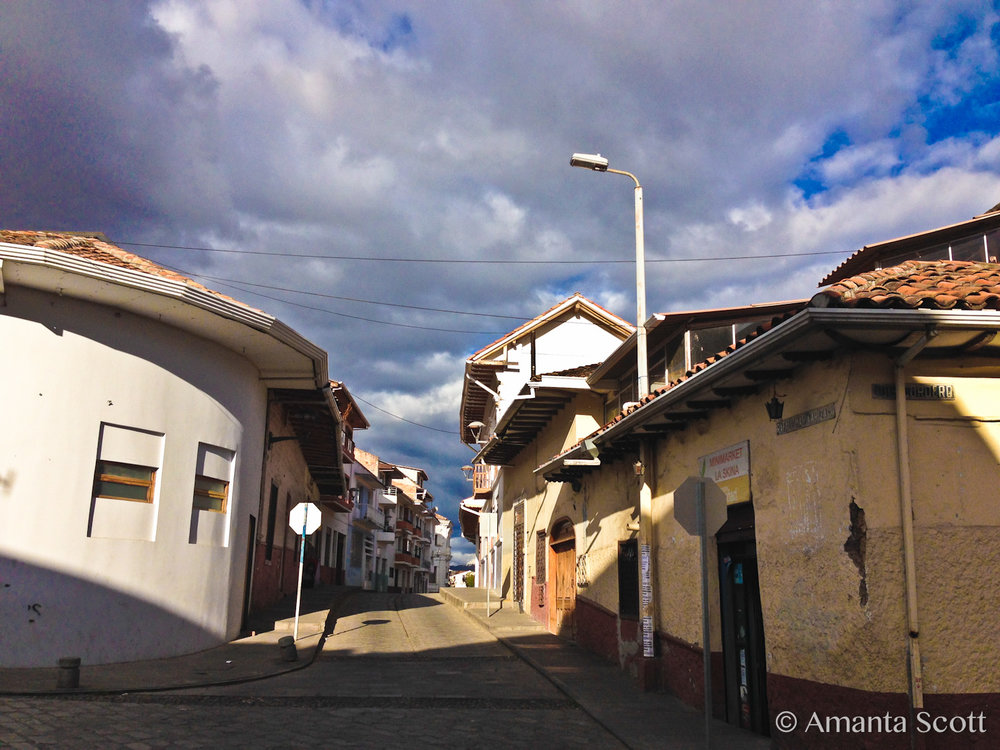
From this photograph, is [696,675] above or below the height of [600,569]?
below

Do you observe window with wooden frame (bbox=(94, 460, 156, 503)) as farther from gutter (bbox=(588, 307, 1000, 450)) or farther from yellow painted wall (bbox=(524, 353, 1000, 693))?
gutter (bbox=(588, 307, 1000, 450))

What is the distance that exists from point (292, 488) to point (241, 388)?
33.7 ft

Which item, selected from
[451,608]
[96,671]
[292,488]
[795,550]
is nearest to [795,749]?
[795,550]

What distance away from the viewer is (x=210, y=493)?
44.7 feet

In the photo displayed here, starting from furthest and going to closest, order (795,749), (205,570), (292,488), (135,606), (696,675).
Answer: (292,488)
(205,570)
(135,606)
(696,675)
(795,749)

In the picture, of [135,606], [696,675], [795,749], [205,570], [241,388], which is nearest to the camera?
[795,749]

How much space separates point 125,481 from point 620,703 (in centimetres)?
758

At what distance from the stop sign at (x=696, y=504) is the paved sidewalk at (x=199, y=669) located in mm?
6587

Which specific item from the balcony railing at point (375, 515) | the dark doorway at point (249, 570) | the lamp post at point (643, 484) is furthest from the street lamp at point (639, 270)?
the balcony railing at point (375, 515)

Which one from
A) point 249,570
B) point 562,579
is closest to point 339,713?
point 249,570

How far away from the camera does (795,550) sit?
8.05 m

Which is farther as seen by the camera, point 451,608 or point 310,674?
point 451,608

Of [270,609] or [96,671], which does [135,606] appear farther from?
[270,609]

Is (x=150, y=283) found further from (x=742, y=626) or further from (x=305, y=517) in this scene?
(x=742, y=626)
